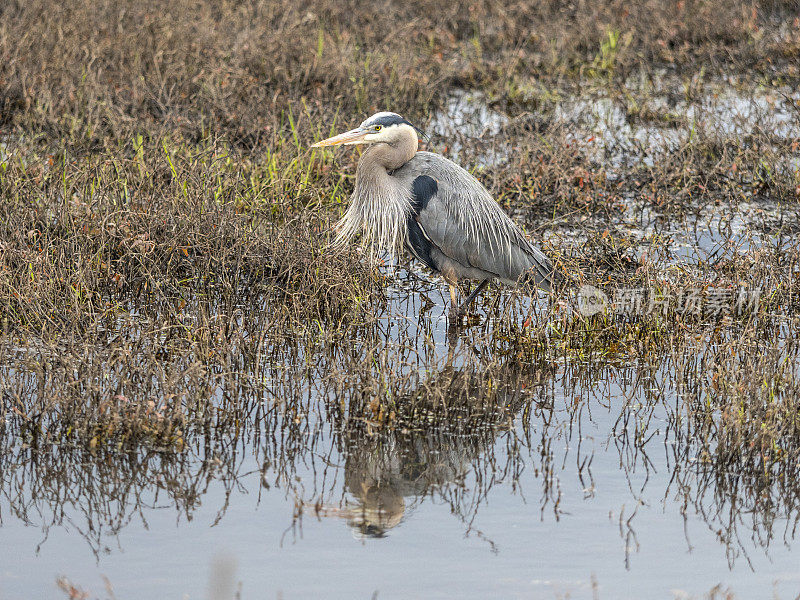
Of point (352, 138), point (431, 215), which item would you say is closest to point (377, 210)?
point (431, 215)

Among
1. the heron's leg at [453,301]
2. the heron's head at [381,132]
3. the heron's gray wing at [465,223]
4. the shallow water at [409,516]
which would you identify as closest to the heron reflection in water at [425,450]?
the shallow water at [409,516]

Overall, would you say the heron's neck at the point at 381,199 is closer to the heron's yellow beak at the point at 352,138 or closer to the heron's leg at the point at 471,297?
the heron's yellow beak at the point at 352,138

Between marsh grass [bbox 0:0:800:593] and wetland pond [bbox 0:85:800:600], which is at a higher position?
marsh grass [bbox 0:0:800:593]

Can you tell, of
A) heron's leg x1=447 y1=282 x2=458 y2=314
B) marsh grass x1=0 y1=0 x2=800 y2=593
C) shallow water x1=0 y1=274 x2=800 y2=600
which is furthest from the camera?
heron's leg x1=447 y1=282 x2=458 y2=314

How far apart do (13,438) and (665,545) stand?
244cm

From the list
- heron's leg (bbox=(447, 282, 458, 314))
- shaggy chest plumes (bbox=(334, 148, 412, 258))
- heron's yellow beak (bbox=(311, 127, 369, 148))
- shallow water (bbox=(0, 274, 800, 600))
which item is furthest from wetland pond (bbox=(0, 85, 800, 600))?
heron's yellow beak (bbox=(311, 127, 369, 148))

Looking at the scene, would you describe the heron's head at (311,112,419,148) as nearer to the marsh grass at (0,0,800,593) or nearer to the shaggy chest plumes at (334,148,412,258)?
the shaggy chest plumes at (334,148,412,258)

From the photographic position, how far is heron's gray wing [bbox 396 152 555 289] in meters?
6.18

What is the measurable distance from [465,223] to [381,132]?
0.69 meters

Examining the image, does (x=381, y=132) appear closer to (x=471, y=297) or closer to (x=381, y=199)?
(x=381, y=199)

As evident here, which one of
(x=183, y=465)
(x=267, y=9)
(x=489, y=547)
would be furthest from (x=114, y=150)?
(x=489, y=547)

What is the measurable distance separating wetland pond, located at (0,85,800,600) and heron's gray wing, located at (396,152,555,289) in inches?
36.1

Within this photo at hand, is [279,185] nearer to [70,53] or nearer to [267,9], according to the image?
[70,53]

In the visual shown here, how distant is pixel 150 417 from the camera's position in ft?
13.6
